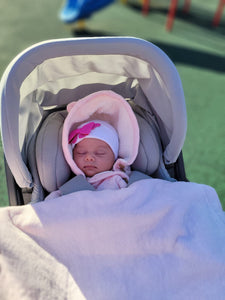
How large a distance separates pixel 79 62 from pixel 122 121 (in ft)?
1.14

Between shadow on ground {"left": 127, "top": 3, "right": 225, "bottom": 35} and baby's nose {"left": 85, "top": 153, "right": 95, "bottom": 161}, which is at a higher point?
shadow on ground {"left": 127, "top": 3, "right": 225, "bottom": 35}

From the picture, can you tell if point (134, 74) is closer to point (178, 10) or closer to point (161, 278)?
point (161, 278)

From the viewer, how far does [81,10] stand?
117 inches

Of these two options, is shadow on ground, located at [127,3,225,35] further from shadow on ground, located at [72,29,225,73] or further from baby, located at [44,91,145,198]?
baby, located at [44,91,145,198]

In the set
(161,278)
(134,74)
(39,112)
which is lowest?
(161,278)

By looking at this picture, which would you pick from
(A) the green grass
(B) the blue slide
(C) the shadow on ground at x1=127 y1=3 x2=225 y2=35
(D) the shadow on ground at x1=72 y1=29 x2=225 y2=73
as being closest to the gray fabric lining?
(A) the green grass

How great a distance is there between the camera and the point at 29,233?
1094mm

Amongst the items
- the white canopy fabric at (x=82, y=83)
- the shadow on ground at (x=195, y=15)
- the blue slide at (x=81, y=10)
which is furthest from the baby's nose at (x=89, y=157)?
the shadow on ground at (x=195, y=15)

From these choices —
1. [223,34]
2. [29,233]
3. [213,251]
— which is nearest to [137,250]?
[213,251]

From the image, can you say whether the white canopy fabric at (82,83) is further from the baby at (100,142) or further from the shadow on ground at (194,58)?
the shadow on ground at (194,58)

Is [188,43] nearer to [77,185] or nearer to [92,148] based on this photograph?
[92,148]

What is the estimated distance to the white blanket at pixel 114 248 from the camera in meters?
1.00

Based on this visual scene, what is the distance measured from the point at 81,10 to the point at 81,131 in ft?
6.11

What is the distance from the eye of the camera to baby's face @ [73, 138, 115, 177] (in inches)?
56.3
